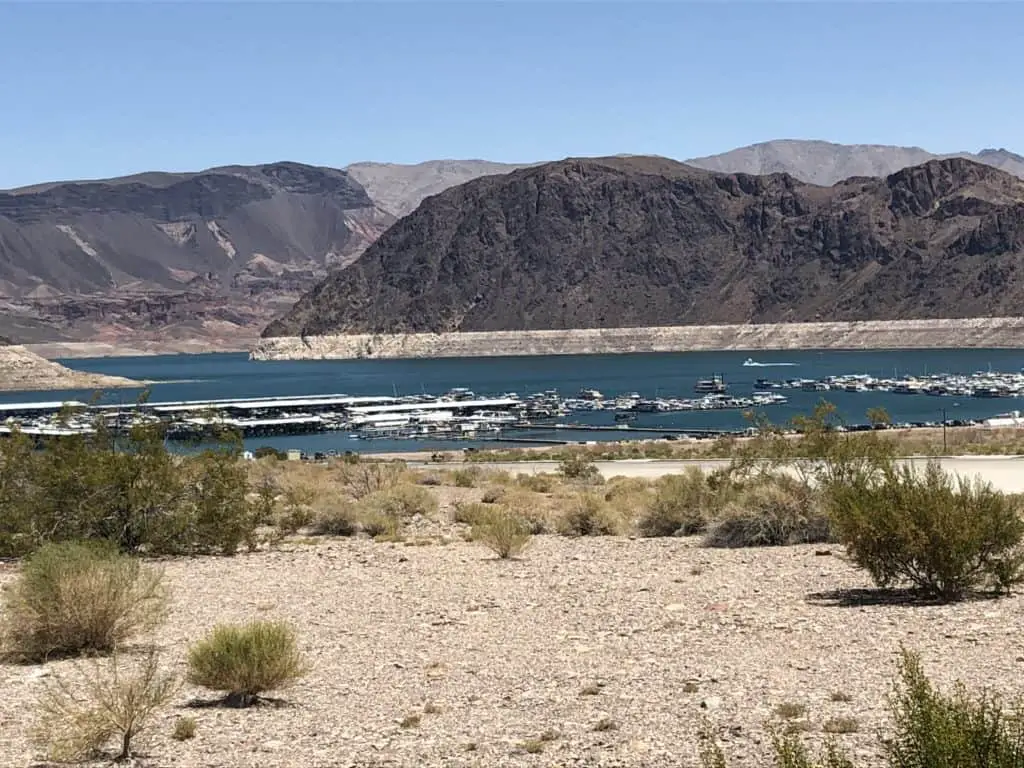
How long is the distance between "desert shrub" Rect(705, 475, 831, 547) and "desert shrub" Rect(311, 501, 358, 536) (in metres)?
7.07

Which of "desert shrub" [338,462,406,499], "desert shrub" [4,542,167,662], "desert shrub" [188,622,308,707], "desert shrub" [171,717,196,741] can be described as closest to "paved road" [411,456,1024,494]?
"desert shrub" [338,462,406,499]

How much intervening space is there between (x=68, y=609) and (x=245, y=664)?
110 inches

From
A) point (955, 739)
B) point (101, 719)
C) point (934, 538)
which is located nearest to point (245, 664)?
point (101, 719)

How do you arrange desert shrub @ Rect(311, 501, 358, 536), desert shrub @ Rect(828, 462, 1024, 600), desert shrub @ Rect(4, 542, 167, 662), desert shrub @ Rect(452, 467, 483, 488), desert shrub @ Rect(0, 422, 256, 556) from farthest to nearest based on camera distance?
desert shrub @ Rect(452, 467, 483, 488) < desert shrub @ Rect(311, 501, 358, 536) < desert shrub @ Rect(0, 422, 256, 556) < desert shrub @ Rect(828, 462, 1024, 600) < desert shrub @ Rect(4, 542, 167, 662)

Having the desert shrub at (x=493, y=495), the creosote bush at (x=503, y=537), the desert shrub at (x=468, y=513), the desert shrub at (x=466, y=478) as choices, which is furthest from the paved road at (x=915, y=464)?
the creosote bush at (x=503, y=537)

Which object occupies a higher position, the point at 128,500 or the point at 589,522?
the point at 128,500

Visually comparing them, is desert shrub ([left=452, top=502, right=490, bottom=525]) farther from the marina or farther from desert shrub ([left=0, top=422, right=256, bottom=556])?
the marina

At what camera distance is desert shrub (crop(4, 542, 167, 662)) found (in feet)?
41.9

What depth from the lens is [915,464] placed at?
34.0 metres

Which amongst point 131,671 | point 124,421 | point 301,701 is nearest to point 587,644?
point 301,701

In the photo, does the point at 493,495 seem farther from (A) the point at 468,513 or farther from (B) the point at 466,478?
(B) the point at 466,478

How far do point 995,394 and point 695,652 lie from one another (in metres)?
120

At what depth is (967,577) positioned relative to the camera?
14.0 m

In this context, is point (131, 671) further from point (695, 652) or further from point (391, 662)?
point (695, 652)
